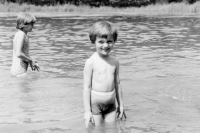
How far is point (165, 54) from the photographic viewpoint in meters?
11.9

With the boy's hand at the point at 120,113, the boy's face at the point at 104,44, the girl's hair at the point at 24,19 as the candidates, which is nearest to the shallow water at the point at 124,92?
the boy's hand at the point at 120,113

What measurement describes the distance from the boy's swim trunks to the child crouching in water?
3.10m

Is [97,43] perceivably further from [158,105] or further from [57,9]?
[57,9]

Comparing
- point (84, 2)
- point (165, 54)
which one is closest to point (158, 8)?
point (84, 2)

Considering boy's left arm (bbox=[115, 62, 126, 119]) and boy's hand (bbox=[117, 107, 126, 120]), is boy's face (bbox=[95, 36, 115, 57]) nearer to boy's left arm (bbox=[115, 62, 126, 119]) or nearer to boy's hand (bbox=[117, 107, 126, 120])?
boy's left arm (bbox=[115, 62, 126, 119])

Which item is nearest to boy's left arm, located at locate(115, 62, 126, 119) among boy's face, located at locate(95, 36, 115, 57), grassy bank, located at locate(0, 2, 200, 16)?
boy's face, located at locate(95, 36, 115, 57)

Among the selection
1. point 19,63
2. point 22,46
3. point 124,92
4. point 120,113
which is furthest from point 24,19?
point 120,113

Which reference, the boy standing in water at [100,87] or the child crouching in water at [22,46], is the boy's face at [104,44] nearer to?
the boy standing in water at [100,87]

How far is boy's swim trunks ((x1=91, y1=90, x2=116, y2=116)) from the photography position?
16.6ft

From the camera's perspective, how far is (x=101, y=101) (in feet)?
16.6

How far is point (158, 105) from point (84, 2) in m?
50.8

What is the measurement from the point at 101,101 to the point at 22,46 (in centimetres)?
338

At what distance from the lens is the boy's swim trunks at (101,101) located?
5066mm

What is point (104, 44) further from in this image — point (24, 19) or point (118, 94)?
point (24, 19)
